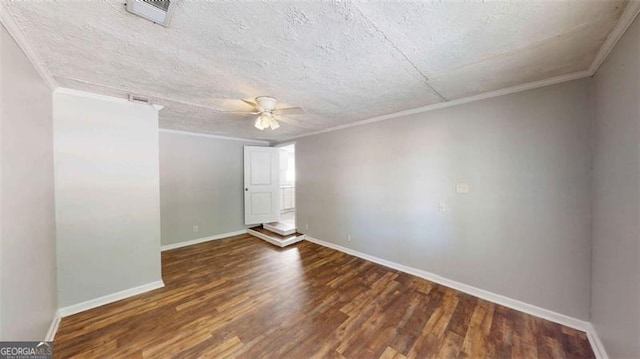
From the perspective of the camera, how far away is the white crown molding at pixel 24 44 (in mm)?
1112

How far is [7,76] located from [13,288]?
4.14 ft

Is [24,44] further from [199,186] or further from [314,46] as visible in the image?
[199,186]

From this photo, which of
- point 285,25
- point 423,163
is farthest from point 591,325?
point 285,25

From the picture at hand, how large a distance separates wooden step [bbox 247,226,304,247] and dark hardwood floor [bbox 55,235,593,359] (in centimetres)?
122

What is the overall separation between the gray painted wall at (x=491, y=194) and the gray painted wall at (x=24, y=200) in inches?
135

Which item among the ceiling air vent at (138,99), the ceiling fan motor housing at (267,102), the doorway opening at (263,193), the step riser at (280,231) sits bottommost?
the step riser at (280,231)

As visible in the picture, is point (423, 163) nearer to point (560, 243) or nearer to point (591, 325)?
point (560, 243)

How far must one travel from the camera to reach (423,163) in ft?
9.30

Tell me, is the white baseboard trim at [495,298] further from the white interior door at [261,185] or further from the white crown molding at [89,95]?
the white crown molding at [89,95]

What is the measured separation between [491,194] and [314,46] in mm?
2416

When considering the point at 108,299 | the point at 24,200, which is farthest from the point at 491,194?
the point at 108,299

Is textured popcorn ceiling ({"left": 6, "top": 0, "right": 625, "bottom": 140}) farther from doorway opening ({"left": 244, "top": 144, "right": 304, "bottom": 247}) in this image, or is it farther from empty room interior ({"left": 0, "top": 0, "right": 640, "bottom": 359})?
doorway opening ({"left": 244, "top": 144, "right": 304, "bottom": 247})

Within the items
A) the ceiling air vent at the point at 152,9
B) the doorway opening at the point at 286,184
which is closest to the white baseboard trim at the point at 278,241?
the doorway opening at the point at 286,184

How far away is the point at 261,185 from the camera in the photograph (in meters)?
5.12
